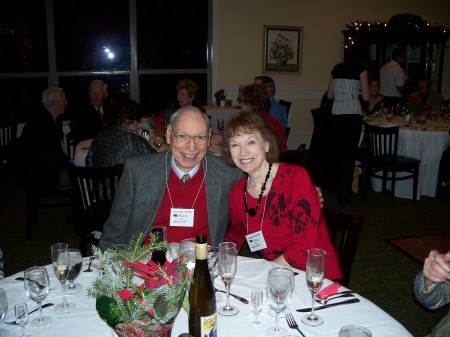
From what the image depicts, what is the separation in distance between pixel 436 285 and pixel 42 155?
→ 3364 mm

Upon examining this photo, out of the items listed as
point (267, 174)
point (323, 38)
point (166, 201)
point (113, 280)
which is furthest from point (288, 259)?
point (323, 38)

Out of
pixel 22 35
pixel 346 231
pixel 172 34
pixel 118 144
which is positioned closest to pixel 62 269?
pixel 346 231

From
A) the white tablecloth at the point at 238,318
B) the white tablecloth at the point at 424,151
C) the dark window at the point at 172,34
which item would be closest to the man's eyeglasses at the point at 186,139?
the white tablecloth at the point at 238,318

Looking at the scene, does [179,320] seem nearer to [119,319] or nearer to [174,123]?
[119,319]

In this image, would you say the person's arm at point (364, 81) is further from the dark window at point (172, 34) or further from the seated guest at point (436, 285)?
the dark window at point (172, 34)

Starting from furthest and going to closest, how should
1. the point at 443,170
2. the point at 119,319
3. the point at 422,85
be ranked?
the point at 422,85
the point at 443,170
the point at 119,319

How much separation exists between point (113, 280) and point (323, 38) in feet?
26.4

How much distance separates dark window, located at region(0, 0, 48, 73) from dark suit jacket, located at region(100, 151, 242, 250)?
613cm

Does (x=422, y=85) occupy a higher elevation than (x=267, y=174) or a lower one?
higher

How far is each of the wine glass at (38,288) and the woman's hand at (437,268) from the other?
4.24 feet

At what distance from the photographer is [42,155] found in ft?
13.0

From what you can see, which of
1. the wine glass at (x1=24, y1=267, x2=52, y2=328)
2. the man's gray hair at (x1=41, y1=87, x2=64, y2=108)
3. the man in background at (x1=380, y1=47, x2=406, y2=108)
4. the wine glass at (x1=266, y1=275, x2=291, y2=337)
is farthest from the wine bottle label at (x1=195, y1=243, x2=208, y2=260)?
the man in background at (x1=380, y1=47, x2=406, y2=108)

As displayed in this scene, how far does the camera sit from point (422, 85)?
727cm

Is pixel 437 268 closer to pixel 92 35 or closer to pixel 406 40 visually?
pixel 92 35
